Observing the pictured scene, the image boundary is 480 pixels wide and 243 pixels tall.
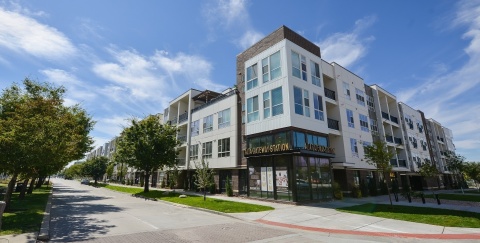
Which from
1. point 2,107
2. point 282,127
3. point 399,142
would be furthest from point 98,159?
point 399,142

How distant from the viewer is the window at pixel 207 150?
33.0 m

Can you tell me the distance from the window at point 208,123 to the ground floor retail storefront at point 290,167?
32.5 ft

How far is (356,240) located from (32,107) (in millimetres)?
21037

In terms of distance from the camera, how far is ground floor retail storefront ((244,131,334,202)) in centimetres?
2158

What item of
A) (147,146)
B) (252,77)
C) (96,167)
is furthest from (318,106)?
(96,167)

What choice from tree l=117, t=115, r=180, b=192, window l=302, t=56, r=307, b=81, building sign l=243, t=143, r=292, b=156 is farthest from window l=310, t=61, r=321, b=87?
tree l=117, t=115, r=180, b=192

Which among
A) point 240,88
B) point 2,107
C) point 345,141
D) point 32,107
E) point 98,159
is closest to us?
point 32,107

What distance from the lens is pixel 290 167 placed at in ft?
71.4

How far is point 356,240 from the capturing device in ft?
32.0

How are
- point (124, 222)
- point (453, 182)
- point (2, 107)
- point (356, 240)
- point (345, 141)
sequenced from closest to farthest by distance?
1. point (356, 240)
2. point (124, 222)
3. point (2, 107)
4. point (345, 141)
5. point (453, 182)

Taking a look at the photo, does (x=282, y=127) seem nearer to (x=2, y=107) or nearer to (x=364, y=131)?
(x=364, y=131)

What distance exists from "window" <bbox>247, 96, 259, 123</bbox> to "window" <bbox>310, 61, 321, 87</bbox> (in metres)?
6.61

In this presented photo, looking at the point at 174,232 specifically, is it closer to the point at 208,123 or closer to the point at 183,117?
the point at 208,123

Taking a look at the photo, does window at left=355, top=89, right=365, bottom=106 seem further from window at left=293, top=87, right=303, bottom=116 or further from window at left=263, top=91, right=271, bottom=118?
window at left=263, top=91, right=271, bottom=118
